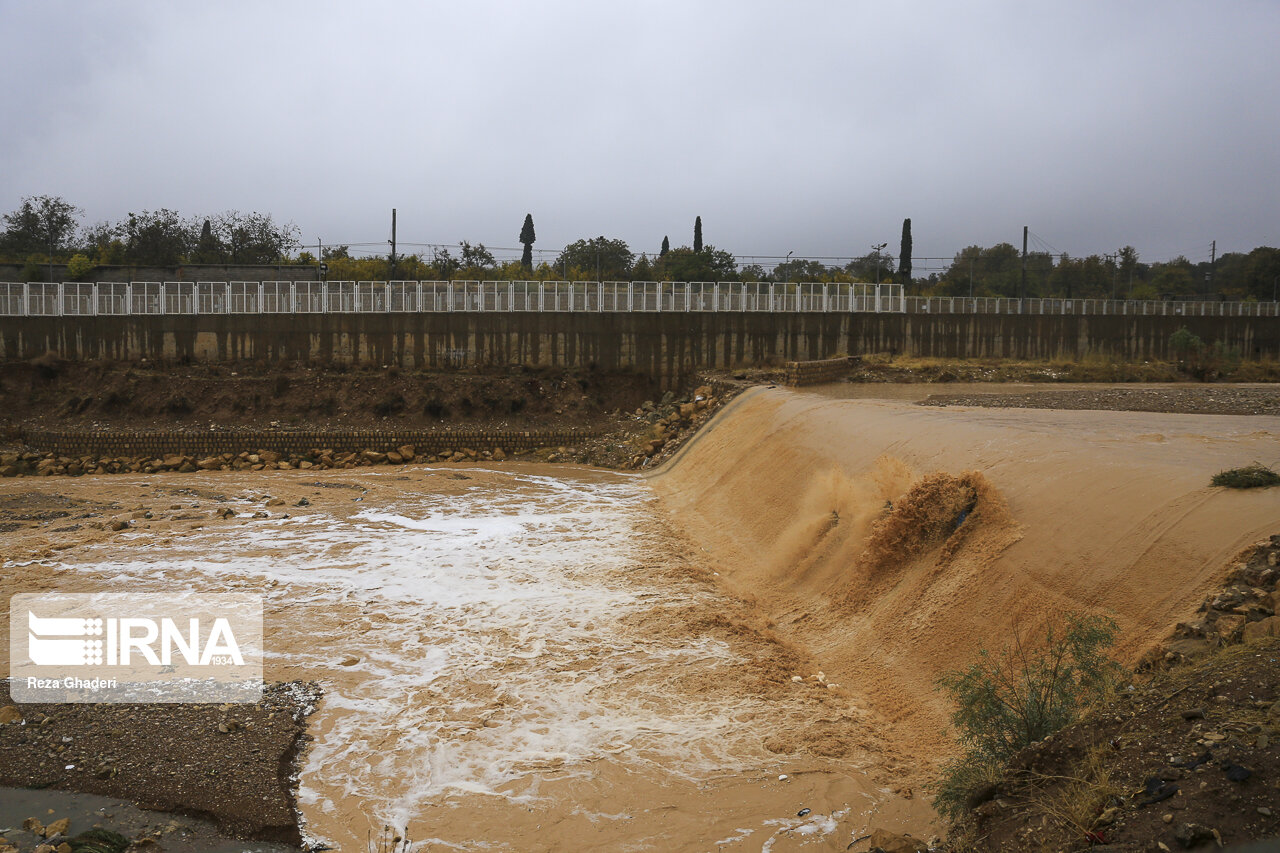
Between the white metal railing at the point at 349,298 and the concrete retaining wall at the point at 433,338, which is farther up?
the white metal railing at the point at 349,298

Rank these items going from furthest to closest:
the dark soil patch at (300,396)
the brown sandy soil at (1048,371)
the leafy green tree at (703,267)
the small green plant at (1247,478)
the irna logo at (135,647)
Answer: the leafy green tree at (703,267)
the dark soil patch at (300,396)
the brown sandy soil at (1048,371)
the irna logo at (135,647)
the small green plant at (1247,478)

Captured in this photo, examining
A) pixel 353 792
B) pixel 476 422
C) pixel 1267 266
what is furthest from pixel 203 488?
pixel 1267 266

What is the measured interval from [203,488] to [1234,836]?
22.7 m

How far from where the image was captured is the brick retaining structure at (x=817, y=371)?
25.3m

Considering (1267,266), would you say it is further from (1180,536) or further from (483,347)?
(1180,536)

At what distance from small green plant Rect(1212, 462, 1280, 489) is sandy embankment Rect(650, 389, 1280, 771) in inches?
6.6

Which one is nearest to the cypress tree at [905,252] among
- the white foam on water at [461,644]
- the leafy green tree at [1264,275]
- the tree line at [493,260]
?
the tree line at [493,260]

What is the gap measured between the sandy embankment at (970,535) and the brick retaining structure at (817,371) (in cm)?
898

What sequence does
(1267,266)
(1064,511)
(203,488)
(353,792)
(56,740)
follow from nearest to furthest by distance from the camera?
(353,792), (56,740), (1064,511), (203,488), (1267,266)

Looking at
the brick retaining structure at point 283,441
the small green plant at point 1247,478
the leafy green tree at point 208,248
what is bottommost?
the brick retaining structure at point 283,441

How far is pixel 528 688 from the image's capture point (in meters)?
9.02

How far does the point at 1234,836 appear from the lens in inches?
149

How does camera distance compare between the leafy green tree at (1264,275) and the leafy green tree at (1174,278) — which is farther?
the leafy green tree at (1174,278)

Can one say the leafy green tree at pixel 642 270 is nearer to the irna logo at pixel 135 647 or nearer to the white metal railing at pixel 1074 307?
the white metal railing at pixel 1074 307
